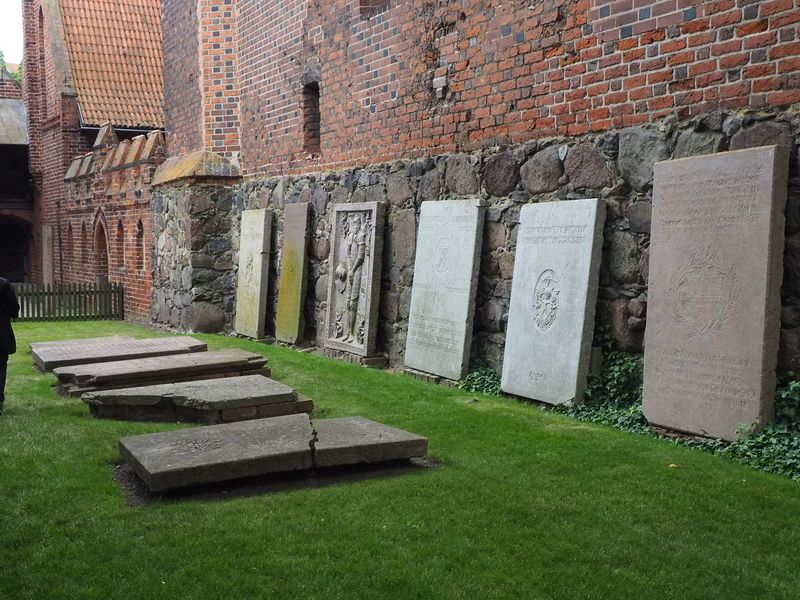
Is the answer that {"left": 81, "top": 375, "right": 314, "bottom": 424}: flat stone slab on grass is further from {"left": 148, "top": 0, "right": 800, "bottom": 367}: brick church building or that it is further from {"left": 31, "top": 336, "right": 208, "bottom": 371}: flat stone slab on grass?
{"left": 148, "top": 0, "right": 800, "bottom": 367}: brick church building

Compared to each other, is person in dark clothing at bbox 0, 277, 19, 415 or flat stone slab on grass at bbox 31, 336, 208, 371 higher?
person in dark clothing at bbox 0, 277, 19, 415

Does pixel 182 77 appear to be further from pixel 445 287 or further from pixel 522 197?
pixel 522 197

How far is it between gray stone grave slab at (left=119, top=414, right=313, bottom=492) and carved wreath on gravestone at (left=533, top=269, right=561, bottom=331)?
2.37 m

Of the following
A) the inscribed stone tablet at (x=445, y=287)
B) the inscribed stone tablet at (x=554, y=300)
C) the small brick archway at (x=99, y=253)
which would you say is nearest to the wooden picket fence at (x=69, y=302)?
the small brick archway at (x=99, y=253)

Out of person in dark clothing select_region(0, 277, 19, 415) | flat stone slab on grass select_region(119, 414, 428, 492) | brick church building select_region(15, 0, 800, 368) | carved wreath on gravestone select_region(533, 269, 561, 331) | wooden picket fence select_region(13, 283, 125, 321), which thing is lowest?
wooden picket fence select_region(13, 283, 125, 321)

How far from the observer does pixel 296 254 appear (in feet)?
38.6

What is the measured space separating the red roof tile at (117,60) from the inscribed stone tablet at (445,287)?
649 inches

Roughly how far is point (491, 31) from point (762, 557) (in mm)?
5785

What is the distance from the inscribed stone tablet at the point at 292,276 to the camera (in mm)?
11625

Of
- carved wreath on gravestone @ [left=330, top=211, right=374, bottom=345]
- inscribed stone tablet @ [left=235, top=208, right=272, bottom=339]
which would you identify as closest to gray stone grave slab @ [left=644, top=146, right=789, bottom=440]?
carved wreath on gravestone @ [left=330, top=211, right=374, bottom=345]

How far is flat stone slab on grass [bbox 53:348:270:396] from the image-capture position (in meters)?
7.94

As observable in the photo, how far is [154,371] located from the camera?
26.5ft

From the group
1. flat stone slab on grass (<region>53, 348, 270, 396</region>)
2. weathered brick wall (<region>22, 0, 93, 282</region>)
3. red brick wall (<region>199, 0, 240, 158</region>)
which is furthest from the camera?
weathered brick wall (<region>22, 0, 93, 282</region>)

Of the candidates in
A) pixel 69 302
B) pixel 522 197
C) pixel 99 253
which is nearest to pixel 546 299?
pixel 522 197
